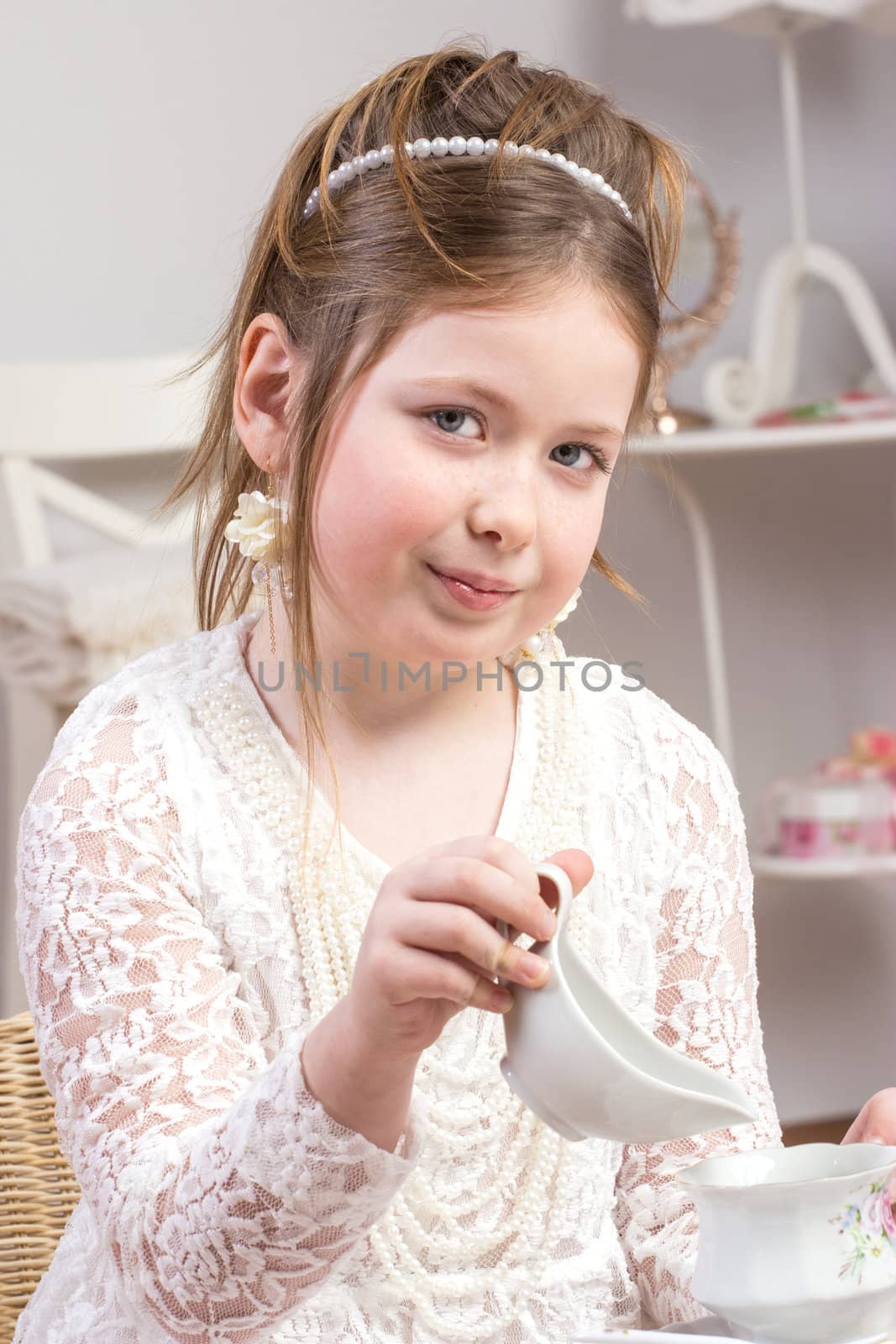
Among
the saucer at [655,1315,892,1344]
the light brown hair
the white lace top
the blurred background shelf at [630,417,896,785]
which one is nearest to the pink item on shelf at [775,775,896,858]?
the blurred background shelf at [630,417,896,785]

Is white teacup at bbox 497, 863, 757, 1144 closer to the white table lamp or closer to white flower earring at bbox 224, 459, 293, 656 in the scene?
white flower earring at bbox 224, 459, 293, 656

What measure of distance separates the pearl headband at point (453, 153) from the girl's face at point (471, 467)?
9cm

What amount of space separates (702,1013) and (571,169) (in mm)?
488

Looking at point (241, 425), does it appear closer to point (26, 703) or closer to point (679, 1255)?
point (679, 1255)

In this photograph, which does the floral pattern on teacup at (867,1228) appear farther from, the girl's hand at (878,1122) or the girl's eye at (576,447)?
the girl's eye at (576,447)

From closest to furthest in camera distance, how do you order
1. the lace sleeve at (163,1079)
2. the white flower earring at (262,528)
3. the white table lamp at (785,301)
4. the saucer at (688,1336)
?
1. the saucer at (688,1336)
2. the lace sleeve at (163,1079)
3. the white flower earring at (262,528)
4. the white table lamp at (785,301)

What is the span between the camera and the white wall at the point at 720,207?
7.45 feet

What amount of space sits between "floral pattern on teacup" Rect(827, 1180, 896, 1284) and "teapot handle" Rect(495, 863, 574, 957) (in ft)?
0.50

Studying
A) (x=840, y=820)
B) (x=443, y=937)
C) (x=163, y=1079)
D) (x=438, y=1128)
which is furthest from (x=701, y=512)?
(x=443, y=937)

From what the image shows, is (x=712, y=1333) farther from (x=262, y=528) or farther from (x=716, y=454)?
(x=716, y=454)

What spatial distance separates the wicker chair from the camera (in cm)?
102

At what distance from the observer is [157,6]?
2262 millimetres

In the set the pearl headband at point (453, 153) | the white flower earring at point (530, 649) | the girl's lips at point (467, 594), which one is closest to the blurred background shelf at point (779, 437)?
the white flower earring at point (530, 649)

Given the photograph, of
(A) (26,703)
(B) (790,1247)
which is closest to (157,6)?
(A) (26,703)
